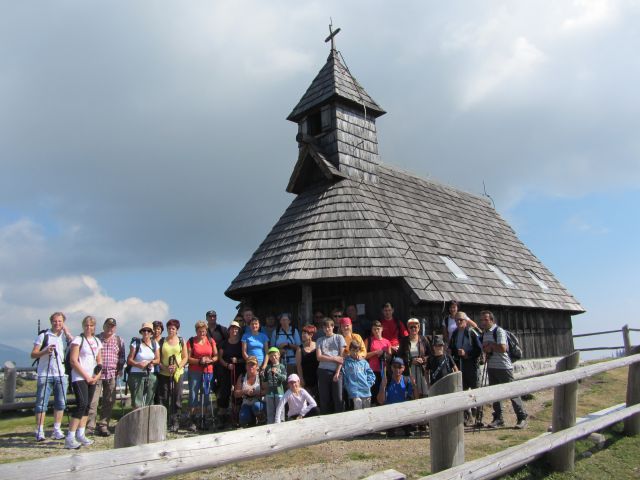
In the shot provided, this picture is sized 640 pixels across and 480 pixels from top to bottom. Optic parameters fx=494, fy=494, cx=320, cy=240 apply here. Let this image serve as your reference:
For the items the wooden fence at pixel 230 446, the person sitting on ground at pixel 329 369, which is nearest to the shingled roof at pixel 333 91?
the person sitting on ground at pixel 329 369

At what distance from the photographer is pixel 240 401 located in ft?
27.9

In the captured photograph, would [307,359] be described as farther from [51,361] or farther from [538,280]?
[538,280]

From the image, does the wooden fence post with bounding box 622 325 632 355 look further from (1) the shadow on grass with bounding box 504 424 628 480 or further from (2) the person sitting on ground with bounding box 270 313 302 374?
(2) the person sitting on ground with bounding box 270 313 302 374

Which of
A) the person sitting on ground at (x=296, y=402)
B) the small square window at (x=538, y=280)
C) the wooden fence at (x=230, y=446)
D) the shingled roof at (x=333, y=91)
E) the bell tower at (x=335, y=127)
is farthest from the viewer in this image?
the small square window at (x=538, y=280)

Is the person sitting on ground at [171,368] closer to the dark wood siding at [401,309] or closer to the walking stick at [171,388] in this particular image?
the walking stick at [171,388]

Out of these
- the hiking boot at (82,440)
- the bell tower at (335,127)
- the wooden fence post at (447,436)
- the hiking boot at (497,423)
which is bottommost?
the hiking boot at (497,423)

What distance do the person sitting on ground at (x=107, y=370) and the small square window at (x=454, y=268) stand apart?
7.64 metres

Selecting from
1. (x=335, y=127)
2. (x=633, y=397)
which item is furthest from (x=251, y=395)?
(x=335, y=127)

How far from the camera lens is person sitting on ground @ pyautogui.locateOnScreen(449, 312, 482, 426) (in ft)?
25.5

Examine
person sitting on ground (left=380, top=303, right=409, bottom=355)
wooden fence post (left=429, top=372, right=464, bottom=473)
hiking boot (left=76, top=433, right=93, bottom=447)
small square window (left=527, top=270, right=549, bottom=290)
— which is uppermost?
small square window (left=527, top=270, right=549, bottom=290)

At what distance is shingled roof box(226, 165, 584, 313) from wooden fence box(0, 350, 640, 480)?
639 centimetres

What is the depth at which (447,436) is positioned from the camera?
389 centimetres

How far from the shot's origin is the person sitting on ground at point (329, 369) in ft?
25.0

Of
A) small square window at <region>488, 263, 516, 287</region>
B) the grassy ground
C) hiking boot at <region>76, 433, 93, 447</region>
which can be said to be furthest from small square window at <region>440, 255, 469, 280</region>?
hiking boot at <region>76, 433, 93, 447</region>
